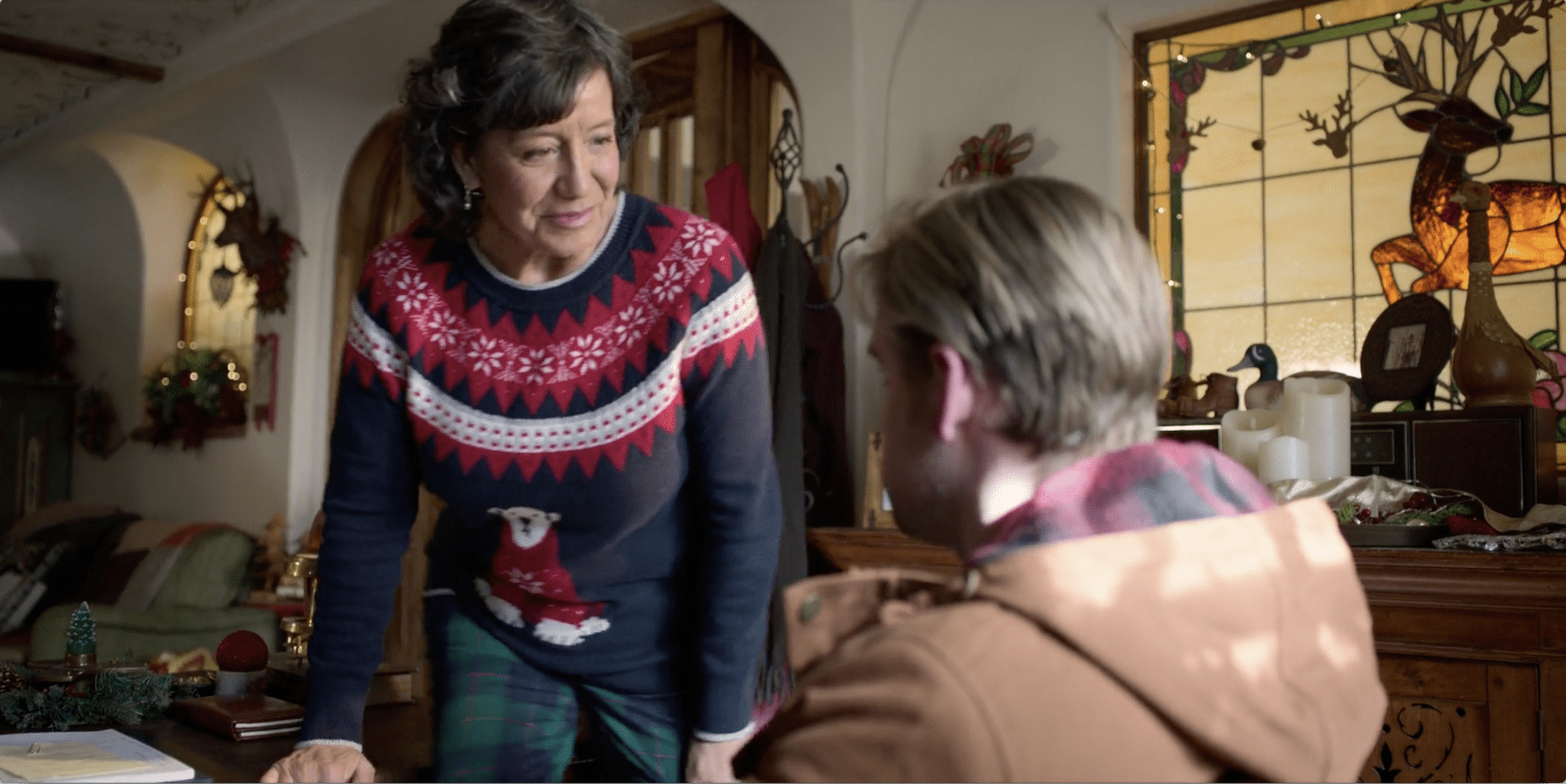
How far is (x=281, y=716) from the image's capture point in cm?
159

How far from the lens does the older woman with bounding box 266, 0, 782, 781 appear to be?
1.41 meters

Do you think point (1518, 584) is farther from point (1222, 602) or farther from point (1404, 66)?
point (1222, 602)

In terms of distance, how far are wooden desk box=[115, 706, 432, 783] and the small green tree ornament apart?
1.31ft

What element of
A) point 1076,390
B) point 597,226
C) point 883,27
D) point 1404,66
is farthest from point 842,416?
point 1076,390

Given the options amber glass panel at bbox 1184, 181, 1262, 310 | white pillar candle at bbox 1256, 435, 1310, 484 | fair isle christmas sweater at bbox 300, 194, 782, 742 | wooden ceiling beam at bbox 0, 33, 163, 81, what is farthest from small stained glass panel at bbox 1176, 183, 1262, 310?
wooden ceiling beam at bbox 0, 33, 163, 81

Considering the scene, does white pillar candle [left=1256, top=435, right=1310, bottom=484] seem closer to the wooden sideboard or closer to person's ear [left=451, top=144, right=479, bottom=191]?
the wooden sideboard

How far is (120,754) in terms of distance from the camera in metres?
1.31

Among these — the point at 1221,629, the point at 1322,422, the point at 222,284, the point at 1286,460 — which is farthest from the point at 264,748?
the point at 222,284

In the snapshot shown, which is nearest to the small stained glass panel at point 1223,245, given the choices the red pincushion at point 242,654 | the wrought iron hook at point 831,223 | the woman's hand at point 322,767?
the wrought iron hook at point 831,223

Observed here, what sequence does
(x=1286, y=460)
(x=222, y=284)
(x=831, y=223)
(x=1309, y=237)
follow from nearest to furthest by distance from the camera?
(x=1286, y=460) < (x=1309, y=237) < (x=831, y=223) < (x=222, y=284)

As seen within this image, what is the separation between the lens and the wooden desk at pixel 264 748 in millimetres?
1370

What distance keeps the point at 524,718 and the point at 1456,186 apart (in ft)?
7.57

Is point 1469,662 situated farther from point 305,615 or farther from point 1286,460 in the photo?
point 305,615

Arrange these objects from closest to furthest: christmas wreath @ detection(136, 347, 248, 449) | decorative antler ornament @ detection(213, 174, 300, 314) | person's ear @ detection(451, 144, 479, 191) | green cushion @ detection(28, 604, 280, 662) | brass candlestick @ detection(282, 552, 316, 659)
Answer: person's ear @ detection(451, 144, 479, 191), brass candlestick @ detection(282, 552, 316, 659), green cushion @ detection(28, 604, 280, 662), decorative antler ornament @ detection(213, 174, 300, 314), christmas wreath @ detection(136, 347, 248, 449)
